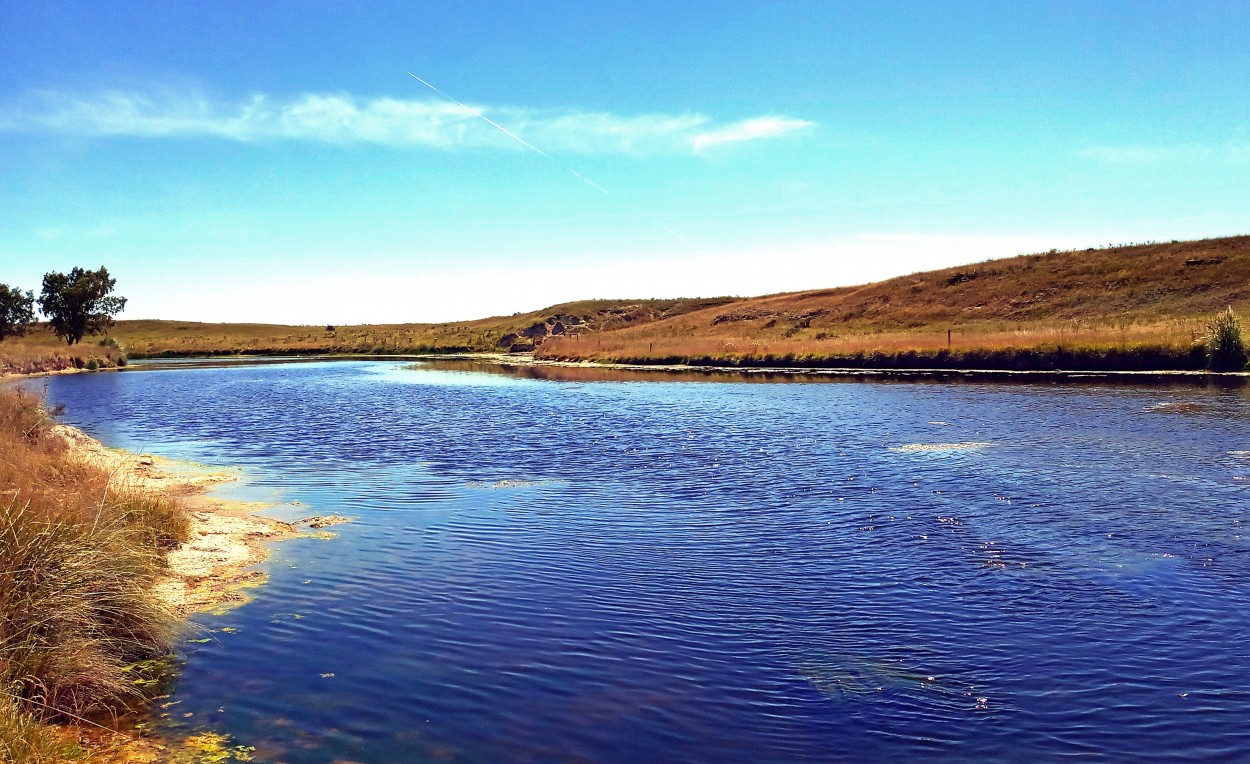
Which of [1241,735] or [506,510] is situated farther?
[506,510]

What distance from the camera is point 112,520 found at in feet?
28.8

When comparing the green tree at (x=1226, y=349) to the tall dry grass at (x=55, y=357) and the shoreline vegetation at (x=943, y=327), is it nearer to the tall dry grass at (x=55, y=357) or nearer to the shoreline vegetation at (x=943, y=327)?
the shoreline vegetation at (x=943, y=327)

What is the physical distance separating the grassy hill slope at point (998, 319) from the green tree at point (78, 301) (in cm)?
3686

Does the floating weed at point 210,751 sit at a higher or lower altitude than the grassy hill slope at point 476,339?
lower

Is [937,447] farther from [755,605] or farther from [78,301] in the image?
[78,301]

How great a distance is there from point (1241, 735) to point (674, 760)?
404 cm

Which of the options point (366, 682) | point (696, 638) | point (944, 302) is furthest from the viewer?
point (944, 302)

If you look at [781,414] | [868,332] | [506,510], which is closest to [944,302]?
[868,332]

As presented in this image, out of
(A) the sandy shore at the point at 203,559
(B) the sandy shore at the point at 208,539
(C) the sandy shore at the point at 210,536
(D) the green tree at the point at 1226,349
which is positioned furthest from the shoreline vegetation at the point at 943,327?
(A) the sandy shore at the point at 203,559

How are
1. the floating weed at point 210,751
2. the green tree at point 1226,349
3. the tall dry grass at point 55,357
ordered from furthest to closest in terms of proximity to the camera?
the tall dry grass at point 55,357 → the green tree at point 1226,349 → the floating weed at point 210,751

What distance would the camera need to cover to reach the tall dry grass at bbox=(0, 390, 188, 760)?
6.35 meters

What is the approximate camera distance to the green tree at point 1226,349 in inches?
1329

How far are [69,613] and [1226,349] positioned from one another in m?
38.5

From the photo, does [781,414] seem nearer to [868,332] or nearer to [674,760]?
[674,760]
